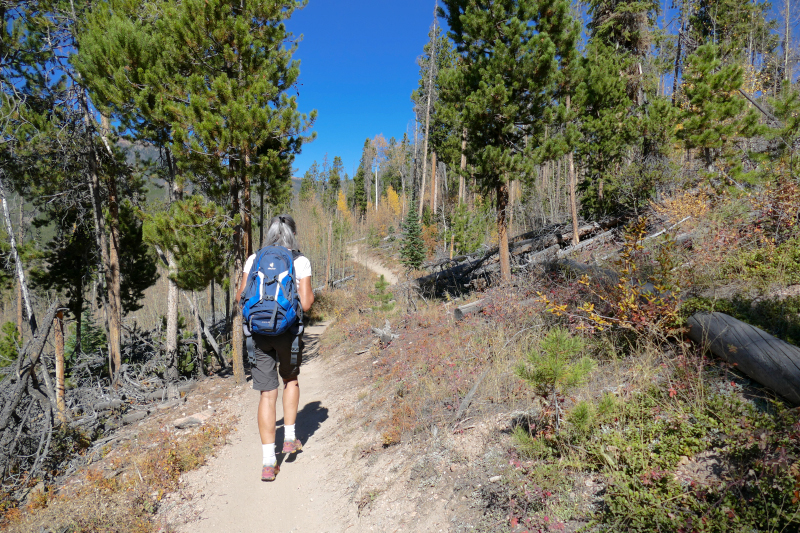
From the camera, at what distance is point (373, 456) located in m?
3.92

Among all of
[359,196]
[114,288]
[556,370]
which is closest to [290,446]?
[556,370]

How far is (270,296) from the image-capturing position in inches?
134

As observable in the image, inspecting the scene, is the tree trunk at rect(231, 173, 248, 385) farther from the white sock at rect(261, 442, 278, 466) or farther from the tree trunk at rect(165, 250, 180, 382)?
the white sock at rect(261, 442, 278, 466)

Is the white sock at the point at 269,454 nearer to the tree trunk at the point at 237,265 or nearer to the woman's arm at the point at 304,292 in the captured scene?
the woman's arm at the point at 304,292

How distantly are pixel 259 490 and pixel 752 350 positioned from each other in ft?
14.3

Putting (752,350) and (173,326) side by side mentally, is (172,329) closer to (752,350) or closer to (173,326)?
(173,326)

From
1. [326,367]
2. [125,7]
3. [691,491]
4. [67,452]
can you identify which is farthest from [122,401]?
[691,491]

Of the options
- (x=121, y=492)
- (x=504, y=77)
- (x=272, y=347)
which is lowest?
(x=121, y=492)

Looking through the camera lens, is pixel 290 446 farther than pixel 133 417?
No

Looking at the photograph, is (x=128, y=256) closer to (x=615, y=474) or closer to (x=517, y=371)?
(x=517, y=371)

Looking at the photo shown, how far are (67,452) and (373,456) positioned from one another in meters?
3.92

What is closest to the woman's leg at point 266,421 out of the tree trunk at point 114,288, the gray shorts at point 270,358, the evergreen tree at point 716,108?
the gray shorts at point 270,358

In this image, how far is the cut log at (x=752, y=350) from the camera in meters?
2.76

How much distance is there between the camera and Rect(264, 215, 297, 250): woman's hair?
3.78 metres
